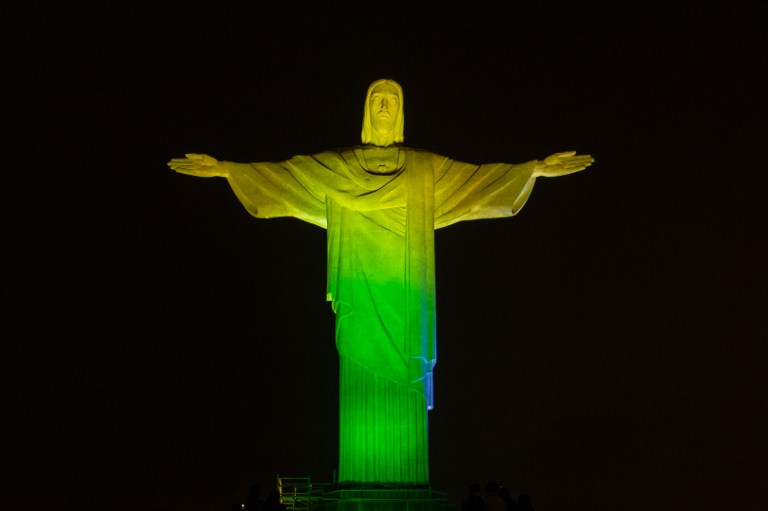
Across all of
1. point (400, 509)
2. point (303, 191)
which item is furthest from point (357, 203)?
point (400, 509)

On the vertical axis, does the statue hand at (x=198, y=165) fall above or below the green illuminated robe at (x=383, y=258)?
above

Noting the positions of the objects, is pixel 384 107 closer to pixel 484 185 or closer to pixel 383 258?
pixel 484 185

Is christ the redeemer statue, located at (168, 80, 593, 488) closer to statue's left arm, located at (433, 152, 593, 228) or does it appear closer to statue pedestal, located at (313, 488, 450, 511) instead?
statue's left arm, located at (433, 152, 593, 228)

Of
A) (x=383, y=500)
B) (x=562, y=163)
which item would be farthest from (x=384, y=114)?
(x=383, y=500)

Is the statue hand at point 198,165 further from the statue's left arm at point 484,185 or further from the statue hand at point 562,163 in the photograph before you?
the statue hand at point 562,163

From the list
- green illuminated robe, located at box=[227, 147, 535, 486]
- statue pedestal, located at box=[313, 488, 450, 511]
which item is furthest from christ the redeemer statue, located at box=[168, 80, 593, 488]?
statue pedestal, located at box=[313, 488, 450, 511]

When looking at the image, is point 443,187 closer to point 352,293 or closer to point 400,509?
point 352,293

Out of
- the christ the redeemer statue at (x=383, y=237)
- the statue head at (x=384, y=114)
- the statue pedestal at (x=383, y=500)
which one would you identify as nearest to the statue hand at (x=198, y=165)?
the christ the redeemer statue at (x=383, y=237)
